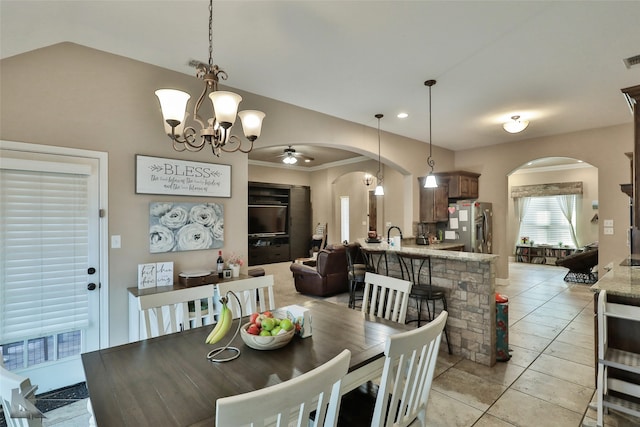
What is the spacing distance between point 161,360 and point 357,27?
8.60 feet

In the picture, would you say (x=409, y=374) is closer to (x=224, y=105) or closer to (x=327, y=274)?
(x=224, y=105)

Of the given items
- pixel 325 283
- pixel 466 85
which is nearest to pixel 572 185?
pixel 466 85

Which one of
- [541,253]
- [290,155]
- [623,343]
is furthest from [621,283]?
[541,253]

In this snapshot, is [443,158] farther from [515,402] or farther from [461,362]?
[515,402]

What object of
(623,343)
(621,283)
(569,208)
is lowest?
(623,343)

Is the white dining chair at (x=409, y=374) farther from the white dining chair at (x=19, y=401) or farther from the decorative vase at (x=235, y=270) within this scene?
the decorative vase at (x=235, y=270)

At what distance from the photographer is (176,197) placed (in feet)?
10.6

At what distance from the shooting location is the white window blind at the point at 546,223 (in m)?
8.73

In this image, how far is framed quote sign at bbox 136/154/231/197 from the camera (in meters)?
3.01

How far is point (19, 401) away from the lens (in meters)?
0.83

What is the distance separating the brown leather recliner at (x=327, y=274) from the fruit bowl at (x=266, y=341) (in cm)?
377

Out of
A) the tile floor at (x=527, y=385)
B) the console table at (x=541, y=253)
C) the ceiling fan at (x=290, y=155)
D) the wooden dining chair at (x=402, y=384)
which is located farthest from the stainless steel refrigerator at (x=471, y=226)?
the wooden dining chair at (x=402, y=384)

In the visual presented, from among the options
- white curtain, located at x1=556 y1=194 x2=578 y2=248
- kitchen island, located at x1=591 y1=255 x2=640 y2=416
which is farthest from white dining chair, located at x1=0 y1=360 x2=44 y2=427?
white curtain, located at x1=556 y1=194 x2=578 y2=248

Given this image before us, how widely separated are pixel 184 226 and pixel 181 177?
51cm
